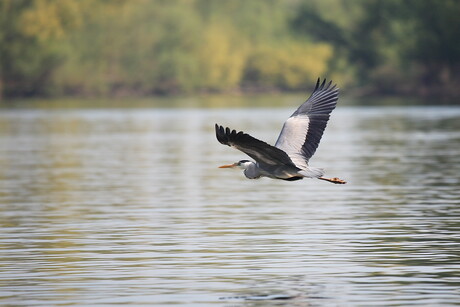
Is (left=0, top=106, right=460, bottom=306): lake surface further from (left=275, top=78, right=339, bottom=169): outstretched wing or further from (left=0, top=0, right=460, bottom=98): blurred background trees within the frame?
(left=0, top=0, right=460, bottom=98): blurred background trees

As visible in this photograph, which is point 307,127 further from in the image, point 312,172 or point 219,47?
point 219,47

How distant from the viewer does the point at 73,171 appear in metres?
30.6

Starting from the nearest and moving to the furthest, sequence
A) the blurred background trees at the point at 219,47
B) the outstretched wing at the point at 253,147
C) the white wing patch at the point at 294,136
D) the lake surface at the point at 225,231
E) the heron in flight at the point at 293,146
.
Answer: the lake surface at the point at 225,231 → the outstretched wing at the point at 253,147 → the heron in flight at the point at 293,146 → the white wing patch at the point at 294,136 → the blurred background trees at the point at 219,47

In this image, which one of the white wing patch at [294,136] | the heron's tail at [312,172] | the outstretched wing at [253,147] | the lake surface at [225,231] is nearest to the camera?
the lake surface at [225,231]

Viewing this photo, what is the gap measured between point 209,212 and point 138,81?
368 ft

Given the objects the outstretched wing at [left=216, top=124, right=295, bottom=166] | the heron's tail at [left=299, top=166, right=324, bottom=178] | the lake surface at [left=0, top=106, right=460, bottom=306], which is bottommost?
the lake surface at [left=0, top=106, right=460, bottom=306]

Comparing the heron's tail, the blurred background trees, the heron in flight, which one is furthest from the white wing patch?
the blurred background trees

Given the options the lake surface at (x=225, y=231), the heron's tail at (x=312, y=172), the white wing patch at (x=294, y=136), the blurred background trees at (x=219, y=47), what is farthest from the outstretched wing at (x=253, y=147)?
the blurred background trees at (x=219, y=47)

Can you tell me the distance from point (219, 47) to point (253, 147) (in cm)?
12448

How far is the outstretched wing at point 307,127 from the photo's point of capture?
50.2ft

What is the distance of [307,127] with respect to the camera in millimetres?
15711

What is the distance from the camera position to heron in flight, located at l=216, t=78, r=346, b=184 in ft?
44.7

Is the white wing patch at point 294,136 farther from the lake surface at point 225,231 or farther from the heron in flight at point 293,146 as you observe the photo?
the lake surface at point 225,231

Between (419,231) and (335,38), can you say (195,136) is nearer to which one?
(419,231)
